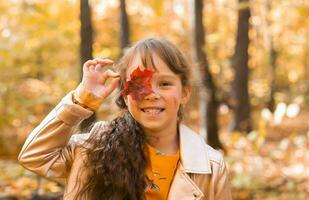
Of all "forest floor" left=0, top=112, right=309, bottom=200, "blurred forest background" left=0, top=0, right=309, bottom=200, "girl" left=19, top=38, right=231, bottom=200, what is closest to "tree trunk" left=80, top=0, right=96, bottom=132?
"blurred forest background" left=0, top=0, right=309, bottom=200

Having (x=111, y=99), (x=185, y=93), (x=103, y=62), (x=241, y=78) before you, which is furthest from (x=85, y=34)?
(x=241, y=78)

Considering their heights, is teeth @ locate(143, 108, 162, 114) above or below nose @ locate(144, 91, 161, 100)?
below

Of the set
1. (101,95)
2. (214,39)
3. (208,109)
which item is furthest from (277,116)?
(214,39)

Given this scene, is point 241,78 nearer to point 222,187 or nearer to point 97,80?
point 222,187

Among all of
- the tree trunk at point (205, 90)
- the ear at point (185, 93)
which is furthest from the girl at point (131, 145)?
the tree trunk at point (205, 90)

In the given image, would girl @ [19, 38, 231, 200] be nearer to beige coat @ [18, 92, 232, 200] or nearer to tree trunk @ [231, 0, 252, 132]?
beige coat @ [18, 92, 232, 200]

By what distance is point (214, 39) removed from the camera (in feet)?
64.8

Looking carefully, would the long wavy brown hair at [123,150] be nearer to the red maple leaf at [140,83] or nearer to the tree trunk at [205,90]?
the red maple leaf at [140,83]

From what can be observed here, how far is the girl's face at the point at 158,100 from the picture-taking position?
2.30 meters

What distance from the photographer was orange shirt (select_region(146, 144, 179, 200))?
233 cm

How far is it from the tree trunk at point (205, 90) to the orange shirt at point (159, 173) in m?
5.23

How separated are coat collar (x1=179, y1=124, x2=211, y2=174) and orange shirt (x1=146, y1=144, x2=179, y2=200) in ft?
0.19

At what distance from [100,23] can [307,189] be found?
14.3 metres

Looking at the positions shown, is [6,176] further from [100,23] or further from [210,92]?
[100,23]
